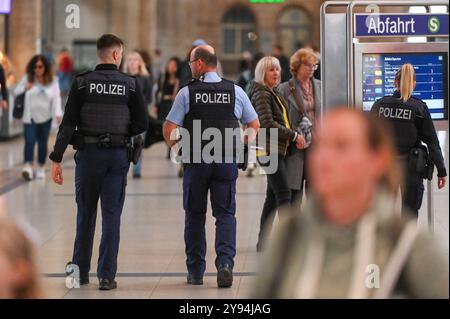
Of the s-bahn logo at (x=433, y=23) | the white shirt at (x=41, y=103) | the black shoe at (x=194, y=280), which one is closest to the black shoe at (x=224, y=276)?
the black shoe at (x=194, y=280)

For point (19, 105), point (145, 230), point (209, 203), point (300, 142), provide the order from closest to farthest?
point (300, 142), point (145, 230), point (209, 203), point (19, 105)

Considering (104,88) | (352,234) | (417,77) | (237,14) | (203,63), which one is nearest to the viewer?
(352,234)

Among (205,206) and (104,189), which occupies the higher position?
(104,189)

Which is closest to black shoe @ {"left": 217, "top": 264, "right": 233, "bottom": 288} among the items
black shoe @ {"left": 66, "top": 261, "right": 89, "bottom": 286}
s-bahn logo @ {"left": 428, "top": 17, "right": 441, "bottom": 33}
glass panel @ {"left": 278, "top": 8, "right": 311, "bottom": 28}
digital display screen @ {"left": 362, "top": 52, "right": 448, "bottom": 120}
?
black shoe @ {"left": 66, "top": 261, "right": 89, "bottom": 286}

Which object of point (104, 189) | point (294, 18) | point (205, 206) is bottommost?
point (205, 206)

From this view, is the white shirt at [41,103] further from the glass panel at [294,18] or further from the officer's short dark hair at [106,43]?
the glass panel at [294,18]

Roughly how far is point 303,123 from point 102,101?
229 cm

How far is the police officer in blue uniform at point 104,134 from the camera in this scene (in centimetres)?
849

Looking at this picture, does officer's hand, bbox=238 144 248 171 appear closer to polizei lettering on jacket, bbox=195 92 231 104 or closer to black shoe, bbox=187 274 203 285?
polizei lettering on jacket, bbox=195 92 231 104

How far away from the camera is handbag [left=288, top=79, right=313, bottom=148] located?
10195mm

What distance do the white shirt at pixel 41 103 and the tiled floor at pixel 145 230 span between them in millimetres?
844

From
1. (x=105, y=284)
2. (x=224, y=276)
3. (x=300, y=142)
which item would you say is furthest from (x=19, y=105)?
(x=224, y=276)

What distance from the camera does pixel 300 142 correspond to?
10.1m

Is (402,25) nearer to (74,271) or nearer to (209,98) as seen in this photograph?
(209,98)
